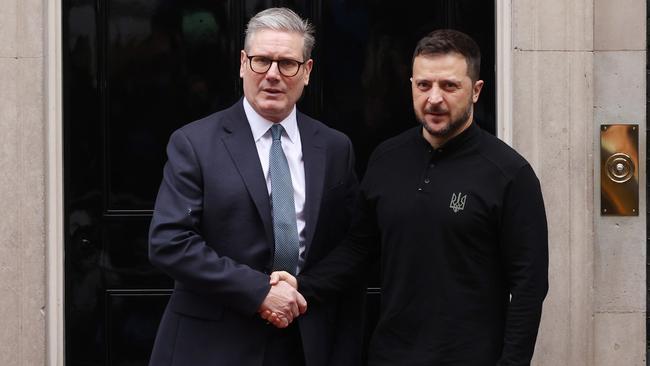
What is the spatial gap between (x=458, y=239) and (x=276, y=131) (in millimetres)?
798

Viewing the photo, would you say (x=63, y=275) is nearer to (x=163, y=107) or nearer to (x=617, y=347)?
(x=163, y=107)

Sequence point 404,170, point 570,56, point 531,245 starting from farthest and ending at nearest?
point 570,56, point 404,170, point 531,245

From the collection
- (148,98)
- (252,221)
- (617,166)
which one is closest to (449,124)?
(252,221)

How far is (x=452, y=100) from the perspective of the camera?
3316mm

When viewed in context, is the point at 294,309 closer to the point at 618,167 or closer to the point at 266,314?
the point at 266,314

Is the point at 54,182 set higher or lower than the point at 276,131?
lower

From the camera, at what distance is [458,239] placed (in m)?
3.28

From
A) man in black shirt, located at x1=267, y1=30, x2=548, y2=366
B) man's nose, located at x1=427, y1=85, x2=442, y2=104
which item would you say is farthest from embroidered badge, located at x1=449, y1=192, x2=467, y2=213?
man's nose, located at x1=427, y1=85, x2=442, y2=104

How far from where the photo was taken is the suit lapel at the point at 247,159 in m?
3.54

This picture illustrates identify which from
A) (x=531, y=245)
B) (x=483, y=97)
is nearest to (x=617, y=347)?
(x=483, y=97)

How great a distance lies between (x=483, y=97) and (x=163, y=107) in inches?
61.8

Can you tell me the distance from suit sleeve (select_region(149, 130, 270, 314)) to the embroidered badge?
0.66 metres

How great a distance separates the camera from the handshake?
3471mm

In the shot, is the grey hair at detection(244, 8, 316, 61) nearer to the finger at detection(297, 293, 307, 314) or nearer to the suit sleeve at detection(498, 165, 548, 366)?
the finger at detection(297, 293, 307, 314)
